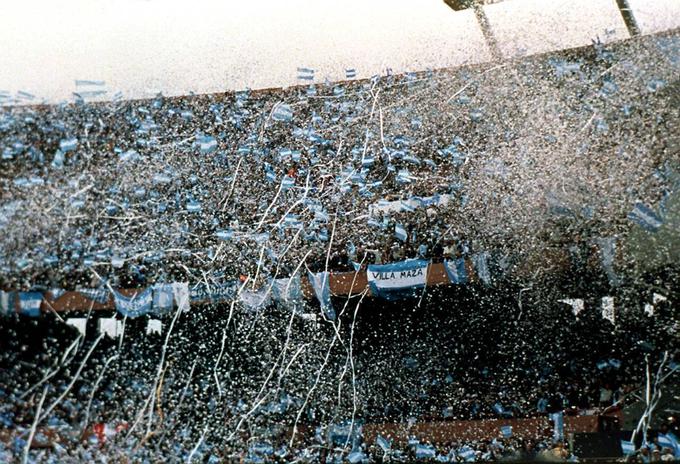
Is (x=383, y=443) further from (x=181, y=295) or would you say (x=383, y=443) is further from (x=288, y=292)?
(x=181, y=295)

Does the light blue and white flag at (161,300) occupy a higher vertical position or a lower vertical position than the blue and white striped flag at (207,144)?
lower

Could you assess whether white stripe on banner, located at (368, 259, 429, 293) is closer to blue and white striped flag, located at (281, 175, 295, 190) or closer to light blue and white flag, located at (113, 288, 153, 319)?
blue and white striped flag, located at (281, 175, 295, 190)

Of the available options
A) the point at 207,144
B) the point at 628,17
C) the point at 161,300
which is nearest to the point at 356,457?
the point at 161,300

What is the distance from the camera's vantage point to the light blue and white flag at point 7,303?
780 millimetres

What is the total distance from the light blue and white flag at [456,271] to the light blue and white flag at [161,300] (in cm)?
42

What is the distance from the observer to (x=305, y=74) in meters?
0.85

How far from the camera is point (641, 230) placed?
779 mm

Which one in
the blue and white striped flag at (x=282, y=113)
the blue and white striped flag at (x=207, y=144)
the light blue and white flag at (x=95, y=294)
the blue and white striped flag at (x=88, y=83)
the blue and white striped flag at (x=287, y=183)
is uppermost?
the blue and white striped flag at (x=88, y=83)

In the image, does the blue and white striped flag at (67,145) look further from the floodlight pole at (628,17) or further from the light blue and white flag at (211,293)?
the floodlight pole at (628,17)

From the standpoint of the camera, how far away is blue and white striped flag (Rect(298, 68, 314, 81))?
33.6 inches

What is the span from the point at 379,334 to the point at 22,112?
654 mm

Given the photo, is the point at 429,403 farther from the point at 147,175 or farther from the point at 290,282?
the point at 147,175

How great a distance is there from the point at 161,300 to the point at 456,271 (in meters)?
0.45

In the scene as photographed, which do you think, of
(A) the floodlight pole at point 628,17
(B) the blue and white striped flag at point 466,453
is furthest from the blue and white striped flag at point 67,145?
(A) the floodlight pole at point 628,17
